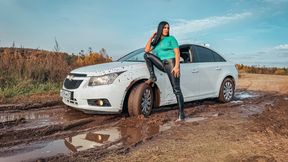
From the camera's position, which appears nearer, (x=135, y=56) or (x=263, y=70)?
(x=135, y=56)

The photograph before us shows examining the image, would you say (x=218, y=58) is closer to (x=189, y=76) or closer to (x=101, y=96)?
(x=189, y=76)

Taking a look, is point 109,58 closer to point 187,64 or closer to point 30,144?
point 187,64

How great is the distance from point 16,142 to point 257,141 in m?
3.66

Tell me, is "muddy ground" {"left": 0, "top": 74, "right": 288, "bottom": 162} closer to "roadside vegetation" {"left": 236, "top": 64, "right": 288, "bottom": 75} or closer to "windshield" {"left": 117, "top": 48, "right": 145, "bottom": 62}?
"windshield" {"left": 117, "top": 48, "right": 145, "bottom": 62}

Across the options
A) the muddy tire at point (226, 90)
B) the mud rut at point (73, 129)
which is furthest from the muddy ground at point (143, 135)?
the muddy tire at point (226, 90)

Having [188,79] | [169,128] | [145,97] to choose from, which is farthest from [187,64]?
[169,128]

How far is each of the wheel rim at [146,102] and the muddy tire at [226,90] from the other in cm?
304

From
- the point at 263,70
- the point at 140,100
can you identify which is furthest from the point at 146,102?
the point at 263,70

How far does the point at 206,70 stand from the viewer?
884 centimetres

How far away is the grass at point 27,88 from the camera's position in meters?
9.93

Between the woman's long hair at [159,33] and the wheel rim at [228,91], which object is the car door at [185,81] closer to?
the woman's long hair at [159,33]

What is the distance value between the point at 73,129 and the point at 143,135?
1361mm

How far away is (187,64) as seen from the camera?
27.1 ft

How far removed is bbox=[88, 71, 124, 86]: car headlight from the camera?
22.2ft
